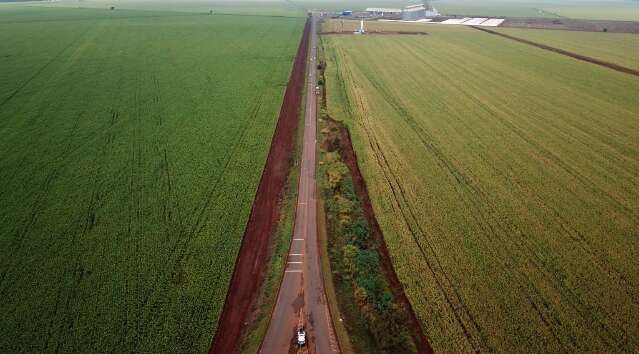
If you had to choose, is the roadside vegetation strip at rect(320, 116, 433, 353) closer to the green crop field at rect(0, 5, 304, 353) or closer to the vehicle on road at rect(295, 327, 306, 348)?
the vehicle on road at rect(295, 327, 306, 348)

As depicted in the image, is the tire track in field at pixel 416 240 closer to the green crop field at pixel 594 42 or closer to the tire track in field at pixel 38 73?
the tire track in field at pixel 38 73

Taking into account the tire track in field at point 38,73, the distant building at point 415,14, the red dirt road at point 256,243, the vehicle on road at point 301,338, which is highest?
the distant building at point 415,14

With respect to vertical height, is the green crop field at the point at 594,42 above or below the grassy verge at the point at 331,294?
above

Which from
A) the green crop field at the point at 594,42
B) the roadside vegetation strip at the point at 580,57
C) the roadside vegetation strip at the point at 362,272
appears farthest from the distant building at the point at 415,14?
the roadside vegetation strip at the point at 362,272

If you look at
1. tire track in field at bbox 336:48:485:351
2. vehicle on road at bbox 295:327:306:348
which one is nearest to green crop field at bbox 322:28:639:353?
tire track in field at bbox 336:48:485:351

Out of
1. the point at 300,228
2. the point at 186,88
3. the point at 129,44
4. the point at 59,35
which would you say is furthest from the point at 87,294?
the point at 59,35

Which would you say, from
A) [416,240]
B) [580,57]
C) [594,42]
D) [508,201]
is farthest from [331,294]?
[594,42]

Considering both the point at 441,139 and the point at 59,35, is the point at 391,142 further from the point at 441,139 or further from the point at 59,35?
the point at 59,35

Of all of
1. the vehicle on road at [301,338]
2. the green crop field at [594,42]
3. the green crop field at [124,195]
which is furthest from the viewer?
the green crop field at [594,42]
